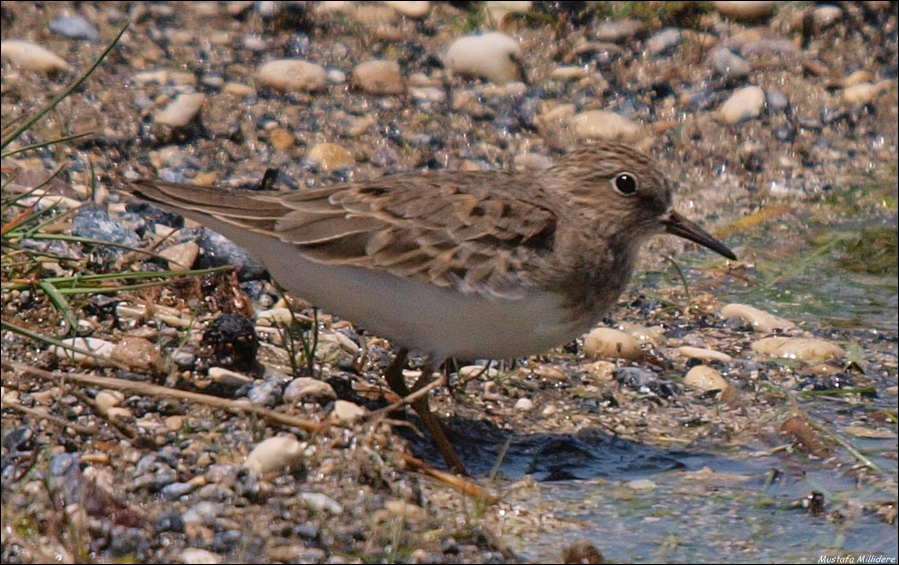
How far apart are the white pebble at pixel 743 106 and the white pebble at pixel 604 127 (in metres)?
0.62

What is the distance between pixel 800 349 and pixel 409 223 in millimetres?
2098

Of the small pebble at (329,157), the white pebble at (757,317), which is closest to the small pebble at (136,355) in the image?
the small pebble at (329,157)

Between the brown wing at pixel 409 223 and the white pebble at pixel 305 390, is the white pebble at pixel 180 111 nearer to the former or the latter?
the brown wing at pixel 409 223

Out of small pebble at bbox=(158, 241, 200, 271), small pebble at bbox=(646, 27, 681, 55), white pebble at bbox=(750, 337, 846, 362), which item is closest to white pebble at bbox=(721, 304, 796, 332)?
white pebble at bbox=(750, 337, 846, 362)

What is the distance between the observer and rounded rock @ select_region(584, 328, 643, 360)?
5.77 meters

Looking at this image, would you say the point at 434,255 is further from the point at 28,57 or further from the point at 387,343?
the point at 28,57

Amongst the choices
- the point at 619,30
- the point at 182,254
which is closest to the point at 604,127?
the point at 619,30

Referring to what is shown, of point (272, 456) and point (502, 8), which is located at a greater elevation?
point (502, 8)

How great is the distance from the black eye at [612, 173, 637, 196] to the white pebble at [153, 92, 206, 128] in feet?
9.62

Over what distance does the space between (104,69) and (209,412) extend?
3871 millimetres

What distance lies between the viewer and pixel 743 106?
8.20 metres

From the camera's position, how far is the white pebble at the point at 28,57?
747 cm

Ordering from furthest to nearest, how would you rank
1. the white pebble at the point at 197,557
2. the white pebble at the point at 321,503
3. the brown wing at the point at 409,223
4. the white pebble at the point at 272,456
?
the brown wing at the point at 409,223 → the white pebble at the point at 272,456 → the white pebble at the point at 321,503 → the white pebble at the point at 197,557

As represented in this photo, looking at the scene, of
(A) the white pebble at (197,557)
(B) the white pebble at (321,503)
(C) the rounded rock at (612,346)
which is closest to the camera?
(A) the white pebble at (197,557)
